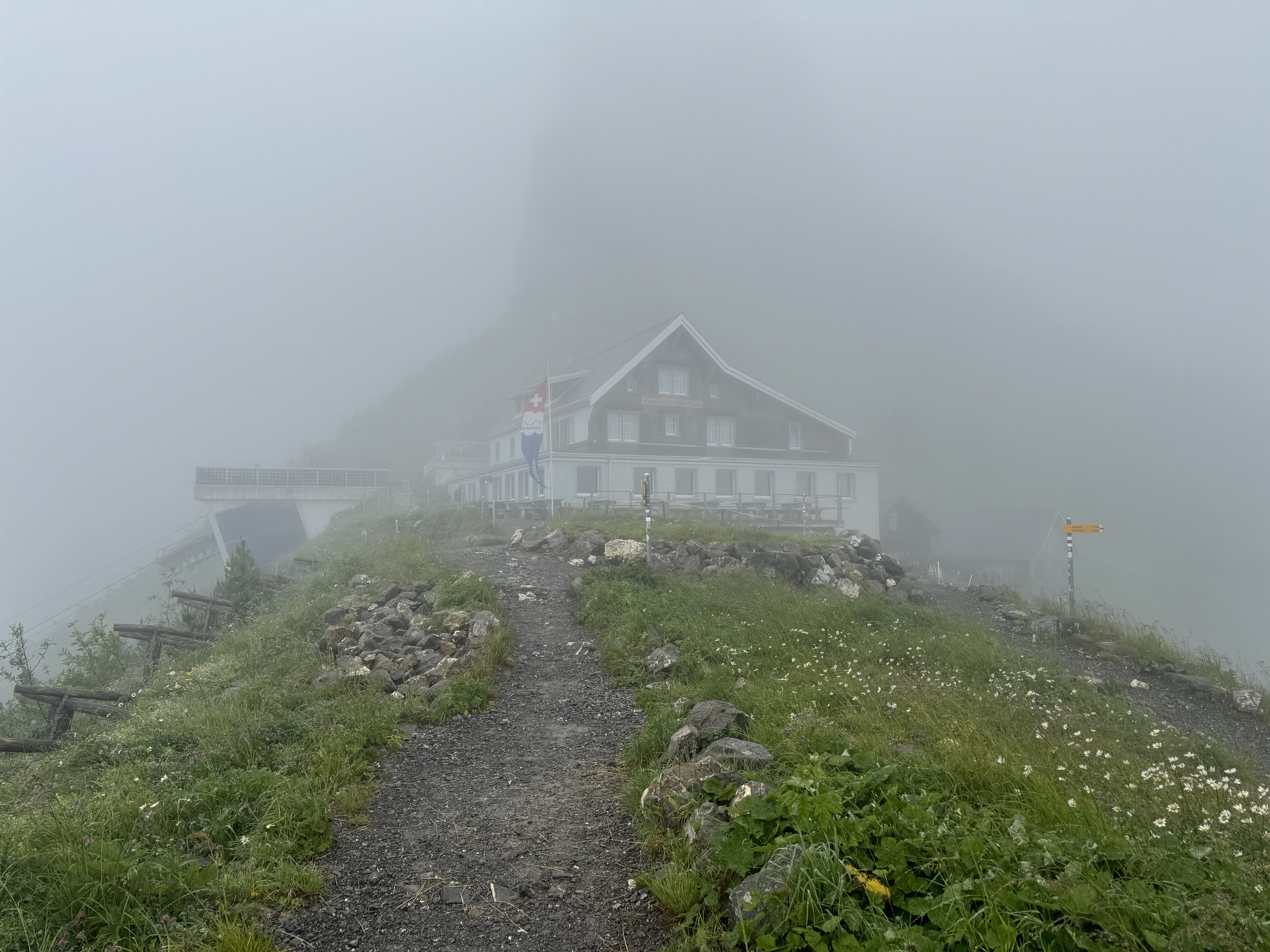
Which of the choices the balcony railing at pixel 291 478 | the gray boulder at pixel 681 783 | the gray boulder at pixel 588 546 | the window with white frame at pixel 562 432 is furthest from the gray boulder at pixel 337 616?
the balcony railing at pixel 291 478

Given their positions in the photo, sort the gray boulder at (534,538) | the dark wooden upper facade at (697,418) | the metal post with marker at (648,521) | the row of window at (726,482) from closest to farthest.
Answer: the metal post with marker at (648,521)
the gray boulder at (534,538)
the row of window at (726,482)
the dark wooden upper facade at (697,418)

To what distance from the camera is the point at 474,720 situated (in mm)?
8664

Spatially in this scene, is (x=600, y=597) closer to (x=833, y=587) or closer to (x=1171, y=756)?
(x=833, y=587)

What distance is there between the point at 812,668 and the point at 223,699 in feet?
A: 24.5

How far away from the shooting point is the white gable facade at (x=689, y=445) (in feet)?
123

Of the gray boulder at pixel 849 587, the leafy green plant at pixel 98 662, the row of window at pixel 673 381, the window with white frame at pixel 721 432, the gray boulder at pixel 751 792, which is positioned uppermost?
the row of window at pixel 673 381

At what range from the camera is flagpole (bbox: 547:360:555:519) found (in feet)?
100

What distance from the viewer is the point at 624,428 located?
130 feet

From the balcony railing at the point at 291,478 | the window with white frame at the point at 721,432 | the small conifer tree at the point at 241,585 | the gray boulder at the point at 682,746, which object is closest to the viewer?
the gray boulder at the point at 682,746

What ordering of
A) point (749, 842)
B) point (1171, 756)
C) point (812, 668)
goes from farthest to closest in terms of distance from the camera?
point (812, 668) < point (1171, 756) < point (749, 842)

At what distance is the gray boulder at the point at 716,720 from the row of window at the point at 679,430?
31.5 metres

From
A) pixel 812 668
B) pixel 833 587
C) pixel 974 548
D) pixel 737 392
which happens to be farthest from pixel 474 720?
pixel 974 548

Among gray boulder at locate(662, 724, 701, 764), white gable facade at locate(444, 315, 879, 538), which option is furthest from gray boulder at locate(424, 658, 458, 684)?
white gable facade at locate(444, 315, 879, 538)

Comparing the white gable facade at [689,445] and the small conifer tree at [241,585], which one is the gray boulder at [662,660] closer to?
the small conifer tree at [241,585]
